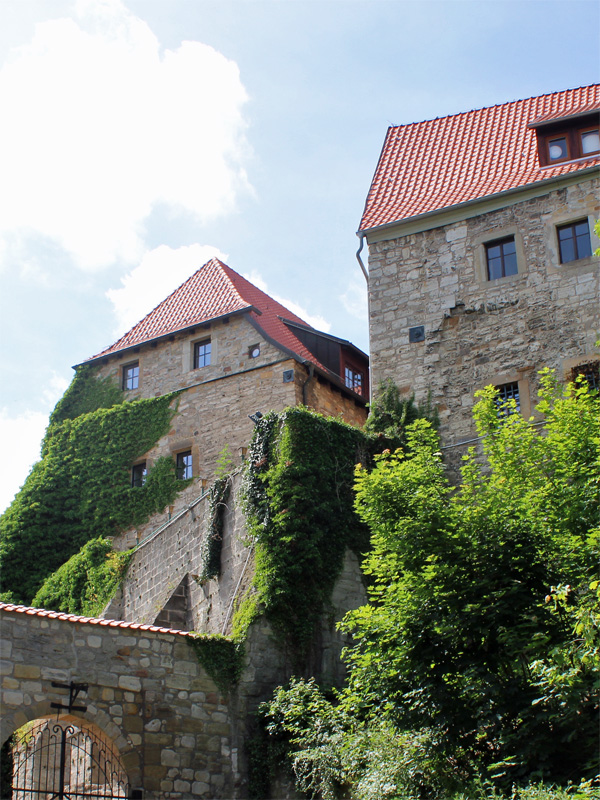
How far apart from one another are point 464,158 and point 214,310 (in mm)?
7321

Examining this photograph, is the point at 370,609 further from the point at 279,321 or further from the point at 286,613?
the point at 279,321

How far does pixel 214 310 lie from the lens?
24641mm

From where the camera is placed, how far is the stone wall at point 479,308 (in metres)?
17.5

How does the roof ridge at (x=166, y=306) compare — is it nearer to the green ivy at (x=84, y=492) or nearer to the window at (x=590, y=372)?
the green ivy at (x=84, y=492)

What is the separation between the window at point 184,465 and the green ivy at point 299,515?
7.13 metres

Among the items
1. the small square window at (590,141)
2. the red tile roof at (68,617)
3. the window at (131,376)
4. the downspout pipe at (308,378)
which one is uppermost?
the small square window at (590,141)

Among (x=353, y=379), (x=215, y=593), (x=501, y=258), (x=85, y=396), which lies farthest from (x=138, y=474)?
(x=501, y=258)

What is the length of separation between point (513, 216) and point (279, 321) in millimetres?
7583

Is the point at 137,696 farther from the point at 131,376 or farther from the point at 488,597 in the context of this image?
the point at 131,376

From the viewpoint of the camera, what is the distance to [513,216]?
18.7 m

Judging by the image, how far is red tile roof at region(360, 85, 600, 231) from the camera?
1925cm

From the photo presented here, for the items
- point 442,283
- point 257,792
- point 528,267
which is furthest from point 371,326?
point 257,792

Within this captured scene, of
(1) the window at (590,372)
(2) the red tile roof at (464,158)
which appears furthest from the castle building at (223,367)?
(1) the window at (590,372)

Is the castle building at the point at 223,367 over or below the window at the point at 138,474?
over
